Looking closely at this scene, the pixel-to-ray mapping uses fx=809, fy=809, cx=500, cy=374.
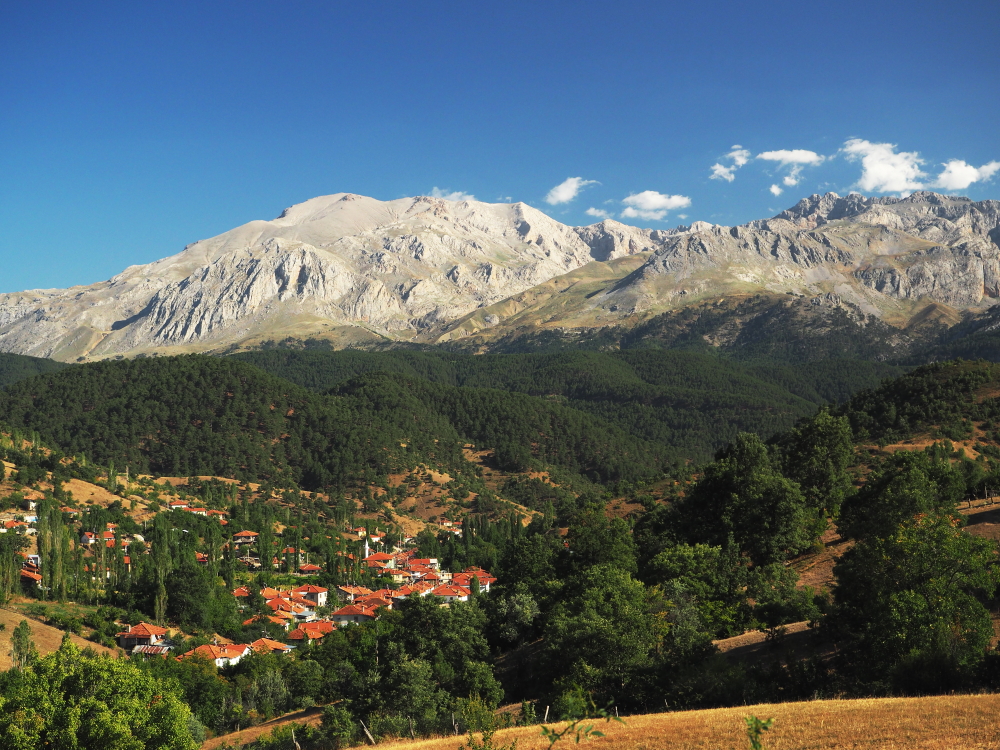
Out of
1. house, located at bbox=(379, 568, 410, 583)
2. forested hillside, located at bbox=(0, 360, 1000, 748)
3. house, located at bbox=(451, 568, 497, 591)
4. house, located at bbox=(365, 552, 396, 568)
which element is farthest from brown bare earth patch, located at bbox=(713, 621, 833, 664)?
house, located at bbox=(365, 552, 396, 568)

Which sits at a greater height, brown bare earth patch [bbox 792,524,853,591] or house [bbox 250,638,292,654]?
brown bare earth patch [bbox 792,524,853,591]

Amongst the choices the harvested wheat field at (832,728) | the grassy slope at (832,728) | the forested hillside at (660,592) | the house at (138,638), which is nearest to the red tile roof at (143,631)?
the house at (138,638)

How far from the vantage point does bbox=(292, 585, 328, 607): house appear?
99.6m

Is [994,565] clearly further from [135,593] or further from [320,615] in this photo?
[135,593]

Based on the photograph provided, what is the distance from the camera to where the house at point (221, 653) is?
7169cm

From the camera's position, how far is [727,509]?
206ft

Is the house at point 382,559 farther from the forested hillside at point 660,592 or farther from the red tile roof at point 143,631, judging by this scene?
the red tile roof at point 143,631

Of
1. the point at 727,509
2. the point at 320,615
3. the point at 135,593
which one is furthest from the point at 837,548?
the point at 135,593

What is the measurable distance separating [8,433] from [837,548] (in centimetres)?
15200

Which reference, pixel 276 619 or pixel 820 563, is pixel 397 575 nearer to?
pixel 276 619

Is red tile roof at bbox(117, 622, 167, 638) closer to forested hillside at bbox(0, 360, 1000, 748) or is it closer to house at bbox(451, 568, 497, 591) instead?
forested hillside at bbox(0, 360, 1000, 748)

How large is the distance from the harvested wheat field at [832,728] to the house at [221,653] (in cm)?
4815

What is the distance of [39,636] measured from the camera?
235 ft

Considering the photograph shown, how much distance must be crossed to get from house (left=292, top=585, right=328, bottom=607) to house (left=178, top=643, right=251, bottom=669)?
74.1ft
